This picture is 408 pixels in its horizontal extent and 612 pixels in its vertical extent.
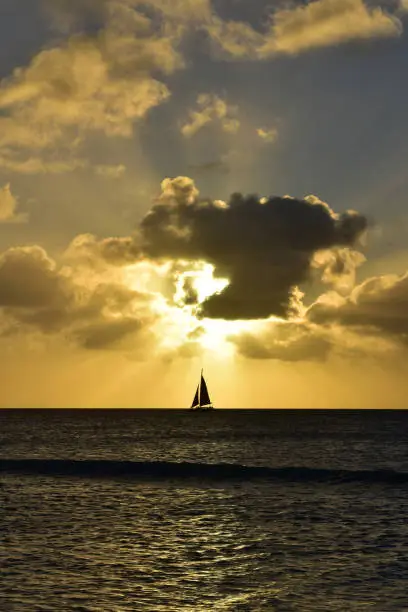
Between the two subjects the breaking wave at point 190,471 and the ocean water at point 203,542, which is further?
the breaking wave at point 190,471

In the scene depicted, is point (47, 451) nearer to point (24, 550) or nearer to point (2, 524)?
point (2, 524)

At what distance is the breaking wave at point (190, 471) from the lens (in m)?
69.8

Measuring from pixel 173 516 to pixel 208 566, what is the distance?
43.4 ft

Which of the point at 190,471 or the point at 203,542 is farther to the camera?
the point at 190,471

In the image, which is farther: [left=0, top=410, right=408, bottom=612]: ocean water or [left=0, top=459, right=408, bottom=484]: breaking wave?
[left=0, top=459, right=408, bottom=484]: breaking wave

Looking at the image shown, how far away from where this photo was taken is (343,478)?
6875 centimetres

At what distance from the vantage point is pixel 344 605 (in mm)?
24391

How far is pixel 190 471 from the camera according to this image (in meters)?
78.1

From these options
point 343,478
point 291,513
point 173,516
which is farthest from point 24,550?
point 343,478

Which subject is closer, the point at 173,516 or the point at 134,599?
the point at 134,599

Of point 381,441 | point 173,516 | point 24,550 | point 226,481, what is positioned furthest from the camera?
point 381,441

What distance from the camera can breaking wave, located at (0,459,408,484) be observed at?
69.8m

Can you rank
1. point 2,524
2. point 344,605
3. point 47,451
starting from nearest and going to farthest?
point 344,605
point 2,524
point 47,451

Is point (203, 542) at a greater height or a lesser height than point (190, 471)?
lesser
